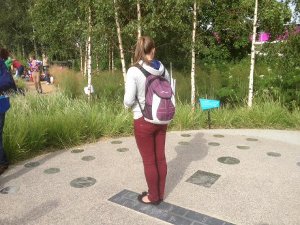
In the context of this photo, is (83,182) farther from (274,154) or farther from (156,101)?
(274,154)

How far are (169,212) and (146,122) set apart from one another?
3.16 feet

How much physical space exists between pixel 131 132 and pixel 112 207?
3.14m

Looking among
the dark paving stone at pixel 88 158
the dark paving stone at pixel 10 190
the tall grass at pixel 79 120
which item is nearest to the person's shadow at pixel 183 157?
the tall grass at pixel 79 120

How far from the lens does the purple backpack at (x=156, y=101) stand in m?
2.93

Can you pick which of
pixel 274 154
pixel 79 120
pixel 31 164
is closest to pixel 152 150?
pixel 31 164

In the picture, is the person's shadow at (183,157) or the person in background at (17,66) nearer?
the person's shadow at (183,157)

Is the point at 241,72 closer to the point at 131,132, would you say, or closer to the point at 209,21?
the point at 209,21

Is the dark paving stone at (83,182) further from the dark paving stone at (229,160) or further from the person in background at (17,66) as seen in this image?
the person in background at (17,66)

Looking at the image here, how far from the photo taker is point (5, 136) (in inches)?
→ 190

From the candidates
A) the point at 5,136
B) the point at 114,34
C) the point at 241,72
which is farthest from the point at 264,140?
the point at 114,34

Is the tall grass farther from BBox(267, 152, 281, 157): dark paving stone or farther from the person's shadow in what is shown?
BBox(267, 152, 281, 157): dark paving stone

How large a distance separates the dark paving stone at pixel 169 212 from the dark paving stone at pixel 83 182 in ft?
1.69

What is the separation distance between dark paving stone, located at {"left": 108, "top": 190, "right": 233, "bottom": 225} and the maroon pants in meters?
0.13

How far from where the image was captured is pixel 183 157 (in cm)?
496
